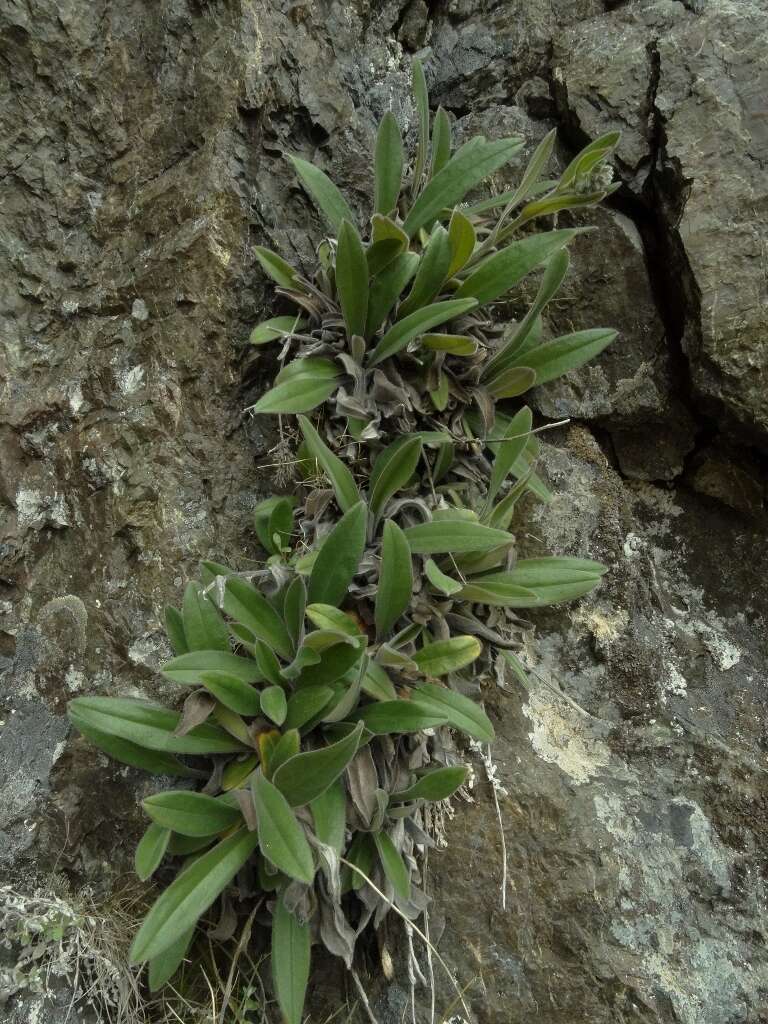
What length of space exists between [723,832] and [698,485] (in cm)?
84

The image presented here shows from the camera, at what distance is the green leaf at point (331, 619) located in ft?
4.65

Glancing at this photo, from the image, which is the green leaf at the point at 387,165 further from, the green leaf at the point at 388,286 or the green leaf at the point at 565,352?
the green leaf at the point at 565,352

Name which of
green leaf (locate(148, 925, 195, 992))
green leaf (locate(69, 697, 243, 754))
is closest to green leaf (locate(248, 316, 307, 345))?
green leaf (locate(69, 697, 243, 754))

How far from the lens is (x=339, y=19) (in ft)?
7.22

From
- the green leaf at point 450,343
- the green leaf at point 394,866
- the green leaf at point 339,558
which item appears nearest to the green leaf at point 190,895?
the green leaf at point 394,866

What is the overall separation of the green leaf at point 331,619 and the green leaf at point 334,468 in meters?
0.22

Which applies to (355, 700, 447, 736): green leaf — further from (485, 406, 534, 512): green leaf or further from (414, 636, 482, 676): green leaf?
(485, 406, 534, 512): green leaf

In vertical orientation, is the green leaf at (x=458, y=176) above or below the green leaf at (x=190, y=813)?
above

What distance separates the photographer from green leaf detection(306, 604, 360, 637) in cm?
142

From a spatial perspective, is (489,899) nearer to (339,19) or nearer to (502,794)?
(502,794)

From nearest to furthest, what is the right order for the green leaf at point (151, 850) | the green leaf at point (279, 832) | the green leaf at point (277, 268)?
the green leaf at point (279, 832) < the green leaf at point (151, 850) < the green leaf at point (277, 268)

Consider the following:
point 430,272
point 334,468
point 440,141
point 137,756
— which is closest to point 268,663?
point 137,756

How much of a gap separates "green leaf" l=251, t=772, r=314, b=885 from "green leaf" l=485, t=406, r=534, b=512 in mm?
741

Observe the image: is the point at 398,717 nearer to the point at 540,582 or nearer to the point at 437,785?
the point at 437,785
